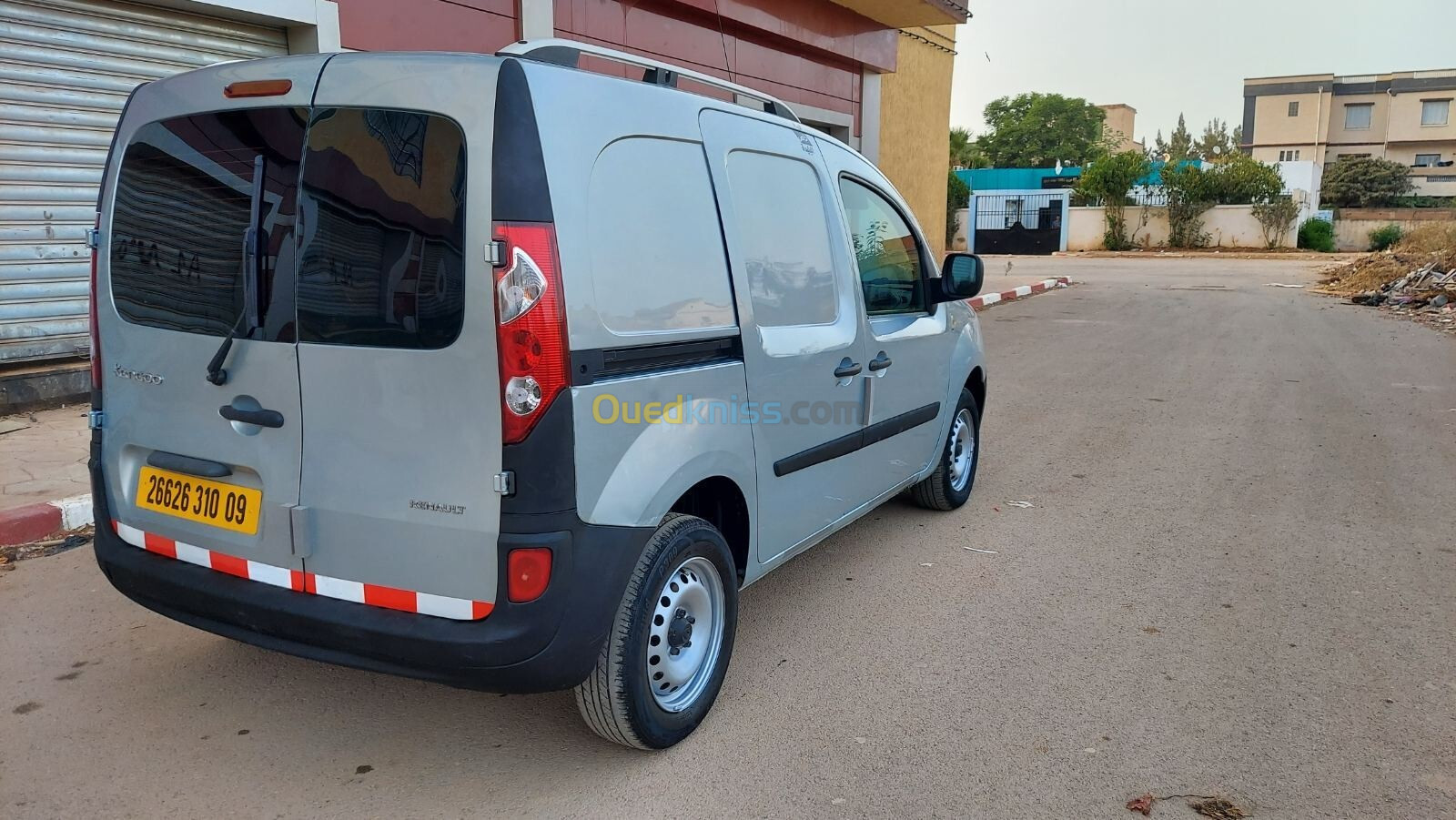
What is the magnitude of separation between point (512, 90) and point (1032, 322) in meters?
13.2

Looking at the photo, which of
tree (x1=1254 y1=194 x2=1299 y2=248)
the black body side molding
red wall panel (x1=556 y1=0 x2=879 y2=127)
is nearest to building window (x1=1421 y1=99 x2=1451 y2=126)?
tree (x1=1254 y1=194 x2=1299 y2=248)

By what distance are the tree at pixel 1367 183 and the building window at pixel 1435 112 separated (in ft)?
42.8

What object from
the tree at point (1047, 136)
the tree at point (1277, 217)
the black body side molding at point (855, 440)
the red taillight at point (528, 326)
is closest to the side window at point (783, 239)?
the black body side molding at point (855, 440)

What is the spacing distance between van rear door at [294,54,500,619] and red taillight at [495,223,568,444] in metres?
0.03

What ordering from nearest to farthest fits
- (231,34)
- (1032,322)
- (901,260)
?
(901,260), (231,34), (1032,322)

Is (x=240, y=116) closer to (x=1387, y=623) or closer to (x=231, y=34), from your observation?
(x=1387, y=623)

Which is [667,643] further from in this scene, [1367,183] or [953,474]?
[1367,183]

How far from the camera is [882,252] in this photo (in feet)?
13.9

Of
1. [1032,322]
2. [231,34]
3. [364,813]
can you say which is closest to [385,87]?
[364,813]


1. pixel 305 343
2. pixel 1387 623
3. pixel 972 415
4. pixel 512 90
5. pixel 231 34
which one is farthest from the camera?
pixel 231 34

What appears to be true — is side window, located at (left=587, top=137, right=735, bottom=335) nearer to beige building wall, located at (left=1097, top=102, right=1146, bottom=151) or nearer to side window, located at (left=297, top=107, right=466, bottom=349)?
side window, located at (left=297, top=107, right=466, bottom=349)

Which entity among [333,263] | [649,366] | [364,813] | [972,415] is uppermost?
[333,263]

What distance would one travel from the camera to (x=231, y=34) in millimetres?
7117

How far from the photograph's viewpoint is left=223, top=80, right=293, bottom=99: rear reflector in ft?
8.34
